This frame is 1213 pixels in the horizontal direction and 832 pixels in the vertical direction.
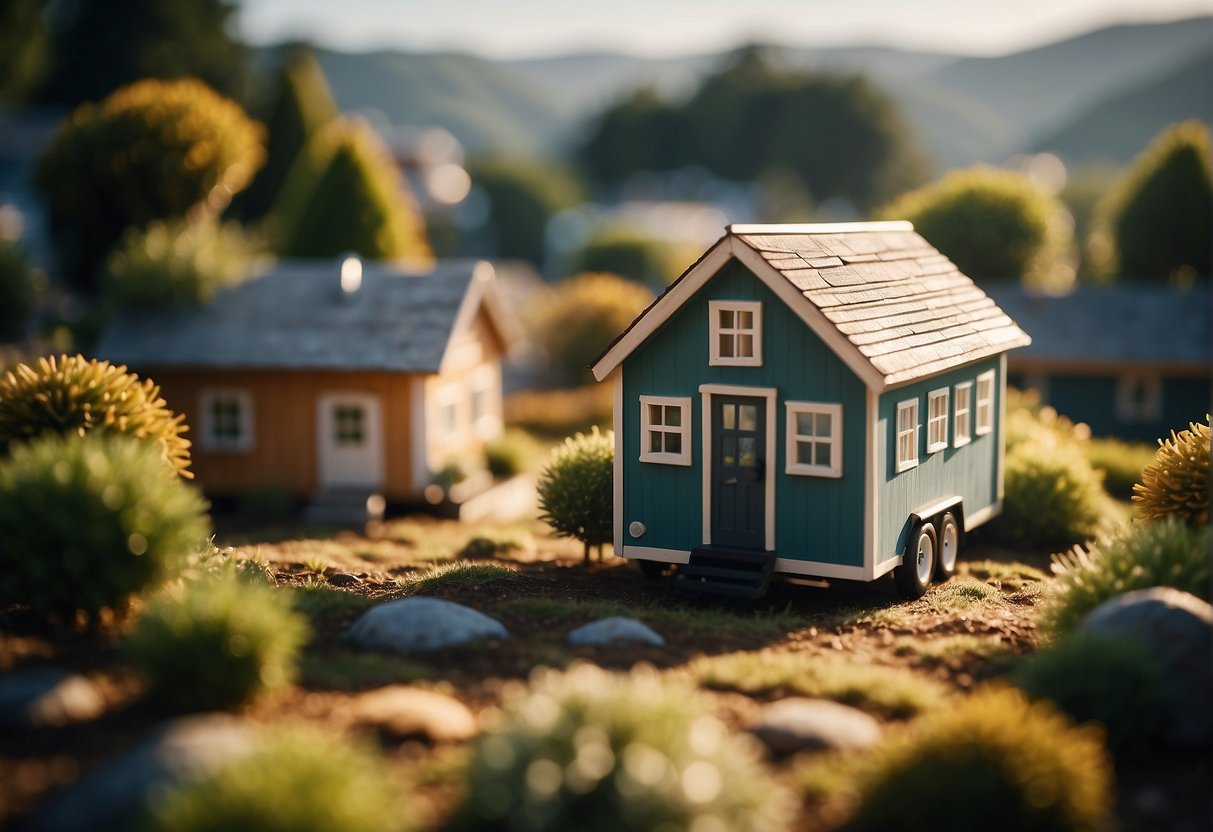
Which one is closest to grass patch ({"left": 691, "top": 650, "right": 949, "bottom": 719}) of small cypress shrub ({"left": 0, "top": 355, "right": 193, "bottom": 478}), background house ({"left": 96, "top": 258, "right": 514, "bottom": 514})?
small cypress shrub ({"left": 0, "top": 355, "right": 193, "bottom": 478})

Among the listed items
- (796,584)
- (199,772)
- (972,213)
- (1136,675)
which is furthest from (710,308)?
(972,213)

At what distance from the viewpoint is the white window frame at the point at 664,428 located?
1462 centimetres

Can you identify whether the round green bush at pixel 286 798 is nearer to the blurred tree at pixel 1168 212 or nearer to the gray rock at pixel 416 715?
the gray rock at pixel 416 715

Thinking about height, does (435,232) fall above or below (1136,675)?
above

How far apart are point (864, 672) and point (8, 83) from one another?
61.2m

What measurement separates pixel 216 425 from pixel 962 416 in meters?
13.3

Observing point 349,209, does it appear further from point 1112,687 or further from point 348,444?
point 1112,687

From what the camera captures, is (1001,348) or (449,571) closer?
(449,571)

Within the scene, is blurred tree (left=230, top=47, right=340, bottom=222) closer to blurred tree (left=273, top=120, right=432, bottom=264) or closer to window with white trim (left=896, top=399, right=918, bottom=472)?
blurred tree (left=273, top=120, right=432, bottom=264)

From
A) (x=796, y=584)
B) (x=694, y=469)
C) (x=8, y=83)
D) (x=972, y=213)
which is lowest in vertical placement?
(x=796, y=584)

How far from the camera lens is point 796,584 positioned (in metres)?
15.9

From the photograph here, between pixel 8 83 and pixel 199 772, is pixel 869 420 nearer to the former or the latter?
pixel 199 772

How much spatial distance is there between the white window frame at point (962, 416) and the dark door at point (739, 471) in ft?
9.94

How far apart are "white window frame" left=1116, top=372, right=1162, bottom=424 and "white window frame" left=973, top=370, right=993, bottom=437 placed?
12.0 m
